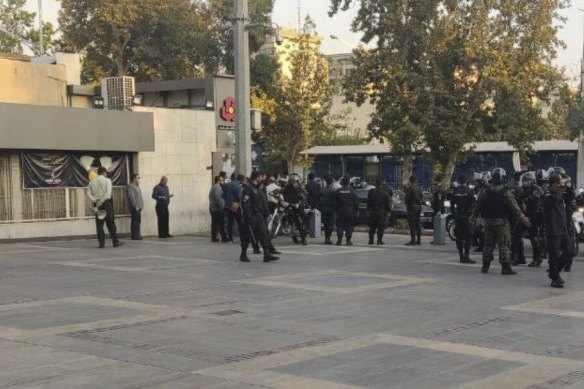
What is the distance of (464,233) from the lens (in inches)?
577

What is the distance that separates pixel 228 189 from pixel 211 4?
104ft

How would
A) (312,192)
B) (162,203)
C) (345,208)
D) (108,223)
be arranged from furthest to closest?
(312,192), (162,203), (345,208), (108,223)

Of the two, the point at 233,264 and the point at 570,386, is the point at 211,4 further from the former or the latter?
the point at 570,386

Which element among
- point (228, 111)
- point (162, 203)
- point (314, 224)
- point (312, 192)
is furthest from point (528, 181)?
point (228, 111)

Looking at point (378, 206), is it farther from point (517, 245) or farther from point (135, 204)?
point (135, 204)

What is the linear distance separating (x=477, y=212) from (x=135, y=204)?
32.4ft

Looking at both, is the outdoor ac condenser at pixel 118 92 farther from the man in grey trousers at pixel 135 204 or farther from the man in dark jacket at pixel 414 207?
the man in dark jacket at pixel 414 207

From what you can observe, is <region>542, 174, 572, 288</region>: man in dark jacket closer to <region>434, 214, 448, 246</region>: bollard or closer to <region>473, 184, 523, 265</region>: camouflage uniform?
<region>473, 184, 523, 265</region>: camouflage uniform

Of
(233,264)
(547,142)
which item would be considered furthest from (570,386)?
(547,142)

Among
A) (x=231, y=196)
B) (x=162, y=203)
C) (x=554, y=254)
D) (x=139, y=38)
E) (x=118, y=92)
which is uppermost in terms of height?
(x=139, y=38)

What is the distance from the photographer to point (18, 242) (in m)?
19.0

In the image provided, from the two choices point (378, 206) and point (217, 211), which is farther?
point (217, 211)

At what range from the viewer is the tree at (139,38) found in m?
44.1

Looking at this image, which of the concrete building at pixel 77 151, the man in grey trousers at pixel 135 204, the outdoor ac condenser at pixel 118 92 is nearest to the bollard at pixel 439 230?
the concrete building at pixel 77 151
